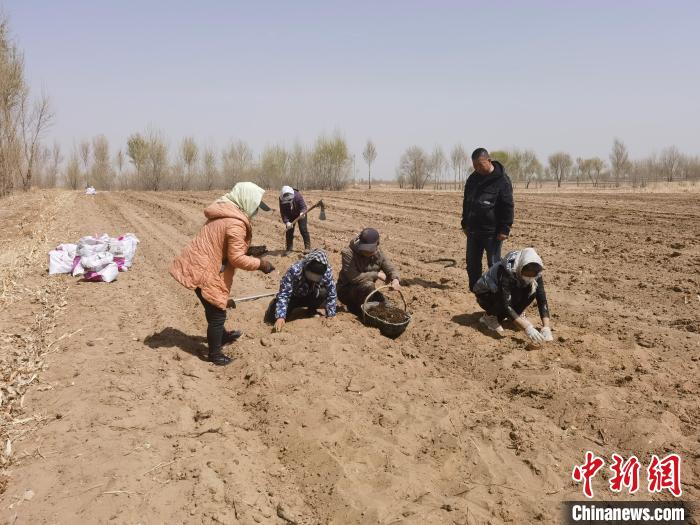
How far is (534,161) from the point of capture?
61656 millimetres

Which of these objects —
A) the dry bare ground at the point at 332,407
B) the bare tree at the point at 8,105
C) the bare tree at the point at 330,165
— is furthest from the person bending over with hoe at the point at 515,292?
the bare tree at the point at 330,165

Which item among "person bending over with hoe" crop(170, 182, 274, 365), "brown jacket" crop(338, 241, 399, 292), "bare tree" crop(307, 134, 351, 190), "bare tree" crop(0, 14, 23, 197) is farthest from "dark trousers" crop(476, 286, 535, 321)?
"bare tree" crop(307, 134, 351, 190)

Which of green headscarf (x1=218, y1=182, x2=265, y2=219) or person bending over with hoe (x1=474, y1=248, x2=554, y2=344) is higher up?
green headscarf (x1=218, y1=182, x2=265, y2=219)

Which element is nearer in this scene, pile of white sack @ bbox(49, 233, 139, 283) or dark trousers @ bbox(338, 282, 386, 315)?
dark trousers @ bbox(338, 282, 386, 315)

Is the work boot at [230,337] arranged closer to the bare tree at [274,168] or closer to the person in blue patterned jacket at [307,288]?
the person in blue patterned jacket at [307,288]

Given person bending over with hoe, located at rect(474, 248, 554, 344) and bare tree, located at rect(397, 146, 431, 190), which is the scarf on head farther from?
bare tree, located at rect(397, 146, 431, 190)

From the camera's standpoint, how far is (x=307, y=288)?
526 centimetres

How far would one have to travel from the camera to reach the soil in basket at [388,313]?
203 inches

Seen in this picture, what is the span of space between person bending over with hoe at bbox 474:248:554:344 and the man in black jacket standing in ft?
3.40

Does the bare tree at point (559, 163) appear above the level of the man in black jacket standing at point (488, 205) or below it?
above

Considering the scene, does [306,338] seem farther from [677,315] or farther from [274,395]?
[677,315]

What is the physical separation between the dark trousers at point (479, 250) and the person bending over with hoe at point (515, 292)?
1.03m

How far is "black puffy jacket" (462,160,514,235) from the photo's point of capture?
19.7 ft

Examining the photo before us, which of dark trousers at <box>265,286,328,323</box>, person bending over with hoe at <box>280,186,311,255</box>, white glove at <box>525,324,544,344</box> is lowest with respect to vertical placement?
white glove at <box>525,324,544,344</box>
